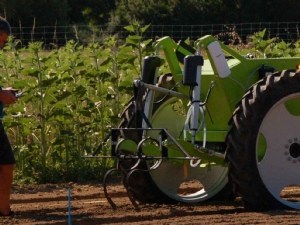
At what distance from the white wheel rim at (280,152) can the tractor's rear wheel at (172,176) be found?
2.09ft

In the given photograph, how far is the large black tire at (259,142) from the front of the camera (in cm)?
785

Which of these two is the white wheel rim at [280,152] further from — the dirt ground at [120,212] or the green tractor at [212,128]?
the dirt ground at [120,212]

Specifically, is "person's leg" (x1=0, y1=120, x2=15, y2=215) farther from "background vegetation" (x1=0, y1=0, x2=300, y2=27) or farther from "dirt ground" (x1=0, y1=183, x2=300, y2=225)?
"background vegetation" (x1=0, y1=0, x2=300, y2=27)

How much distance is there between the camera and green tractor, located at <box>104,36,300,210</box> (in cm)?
790

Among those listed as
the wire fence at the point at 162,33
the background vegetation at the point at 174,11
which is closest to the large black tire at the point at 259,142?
the wire fence at the point at 162,33

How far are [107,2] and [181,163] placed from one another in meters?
45.3

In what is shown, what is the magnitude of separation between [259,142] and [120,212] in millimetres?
1327

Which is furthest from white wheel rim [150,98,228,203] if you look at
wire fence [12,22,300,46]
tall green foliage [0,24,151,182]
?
wire fence [12,22,300,46]

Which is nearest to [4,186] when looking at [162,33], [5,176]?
[5,176]

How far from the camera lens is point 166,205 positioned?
8.74 m

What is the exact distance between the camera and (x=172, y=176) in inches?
355

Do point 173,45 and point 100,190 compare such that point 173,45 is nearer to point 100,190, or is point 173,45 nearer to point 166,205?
point 166,205

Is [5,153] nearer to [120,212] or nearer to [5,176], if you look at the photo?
[5,176]

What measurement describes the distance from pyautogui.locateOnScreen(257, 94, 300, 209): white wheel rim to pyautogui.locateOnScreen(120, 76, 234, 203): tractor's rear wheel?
2.09 feet
